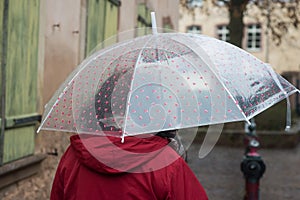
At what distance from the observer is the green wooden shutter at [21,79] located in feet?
13.8

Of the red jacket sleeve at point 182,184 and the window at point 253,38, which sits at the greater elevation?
the window at point 253,38

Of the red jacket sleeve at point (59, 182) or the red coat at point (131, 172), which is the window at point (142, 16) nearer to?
the red jacket sleeve at point (59, 182)

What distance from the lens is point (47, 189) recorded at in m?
5.29

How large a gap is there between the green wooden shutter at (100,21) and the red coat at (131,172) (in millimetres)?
3648

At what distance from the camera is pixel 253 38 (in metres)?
33.0

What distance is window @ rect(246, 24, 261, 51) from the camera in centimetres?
3275

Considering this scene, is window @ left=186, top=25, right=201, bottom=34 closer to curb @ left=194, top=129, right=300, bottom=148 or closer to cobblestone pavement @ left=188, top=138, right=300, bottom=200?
curb @ left=194, top=129, right=300, bottom=148

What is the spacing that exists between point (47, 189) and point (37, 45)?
1440 millimetres

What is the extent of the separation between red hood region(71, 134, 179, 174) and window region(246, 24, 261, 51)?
102ft

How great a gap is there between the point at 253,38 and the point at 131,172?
31.7 metres


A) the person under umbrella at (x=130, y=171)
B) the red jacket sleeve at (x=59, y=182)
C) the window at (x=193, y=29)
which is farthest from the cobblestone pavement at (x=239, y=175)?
the window at (x=193, y=29)

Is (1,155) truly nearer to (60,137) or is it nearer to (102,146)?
(60,137)

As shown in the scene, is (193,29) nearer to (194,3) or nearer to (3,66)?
(194,3)

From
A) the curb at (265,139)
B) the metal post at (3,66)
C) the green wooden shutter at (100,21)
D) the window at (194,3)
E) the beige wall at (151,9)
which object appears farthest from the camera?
the window at (194,3)
